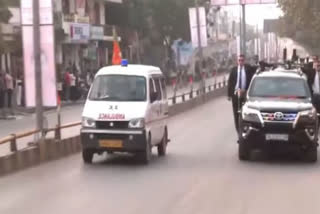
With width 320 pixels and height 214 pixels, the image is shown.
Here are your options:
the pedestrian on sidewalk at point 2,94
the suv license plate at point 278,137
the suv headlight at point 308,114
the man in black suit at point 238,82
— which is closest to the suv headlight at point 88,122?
the suv license plate at point 278,137

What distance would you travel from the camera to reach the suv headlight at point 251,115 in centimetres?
1523

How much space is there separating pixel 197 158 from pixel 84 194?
5.39m

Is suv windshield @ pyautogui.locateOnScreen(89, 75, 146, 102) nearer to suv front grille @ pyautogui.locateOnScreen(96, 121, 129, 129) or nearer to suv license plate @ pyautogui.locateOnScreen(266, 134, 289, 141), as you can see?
suv front grille @ pyautogui.locateOnScreen(96, 121, 129, 129)

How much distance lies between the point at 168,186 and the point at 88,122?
3.22 meters

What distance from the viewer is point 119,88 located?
15.6m

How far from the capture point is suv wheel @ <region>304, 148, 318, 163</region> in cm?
1554

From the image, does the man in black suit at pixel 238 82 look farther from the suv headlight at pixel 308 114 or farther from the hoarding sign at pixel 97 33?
the hoarding sign at pixel 97 33

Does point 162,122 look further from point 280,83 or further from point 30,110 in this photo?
point 30,110

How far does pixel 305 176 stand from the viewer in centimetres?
1362

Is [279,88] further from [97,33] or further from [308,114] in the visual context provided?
[97,33]

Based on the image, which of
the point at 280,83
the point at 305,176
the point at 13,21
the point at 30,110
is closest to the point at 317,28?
the point at 13,21

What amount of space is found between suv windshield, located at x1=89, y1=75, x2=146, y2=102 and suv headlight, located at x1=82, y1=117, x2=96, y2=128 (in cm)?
60

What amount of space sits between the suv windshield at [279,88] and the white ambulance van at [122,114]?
2177 mm

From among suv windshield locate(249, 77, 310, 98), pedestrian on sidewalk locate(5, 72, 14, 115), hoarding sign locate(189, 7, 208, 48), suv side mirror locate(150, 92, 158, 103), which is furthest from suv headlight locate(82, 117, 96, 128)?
hoarding sign locate(189, 7, 208, 48)
